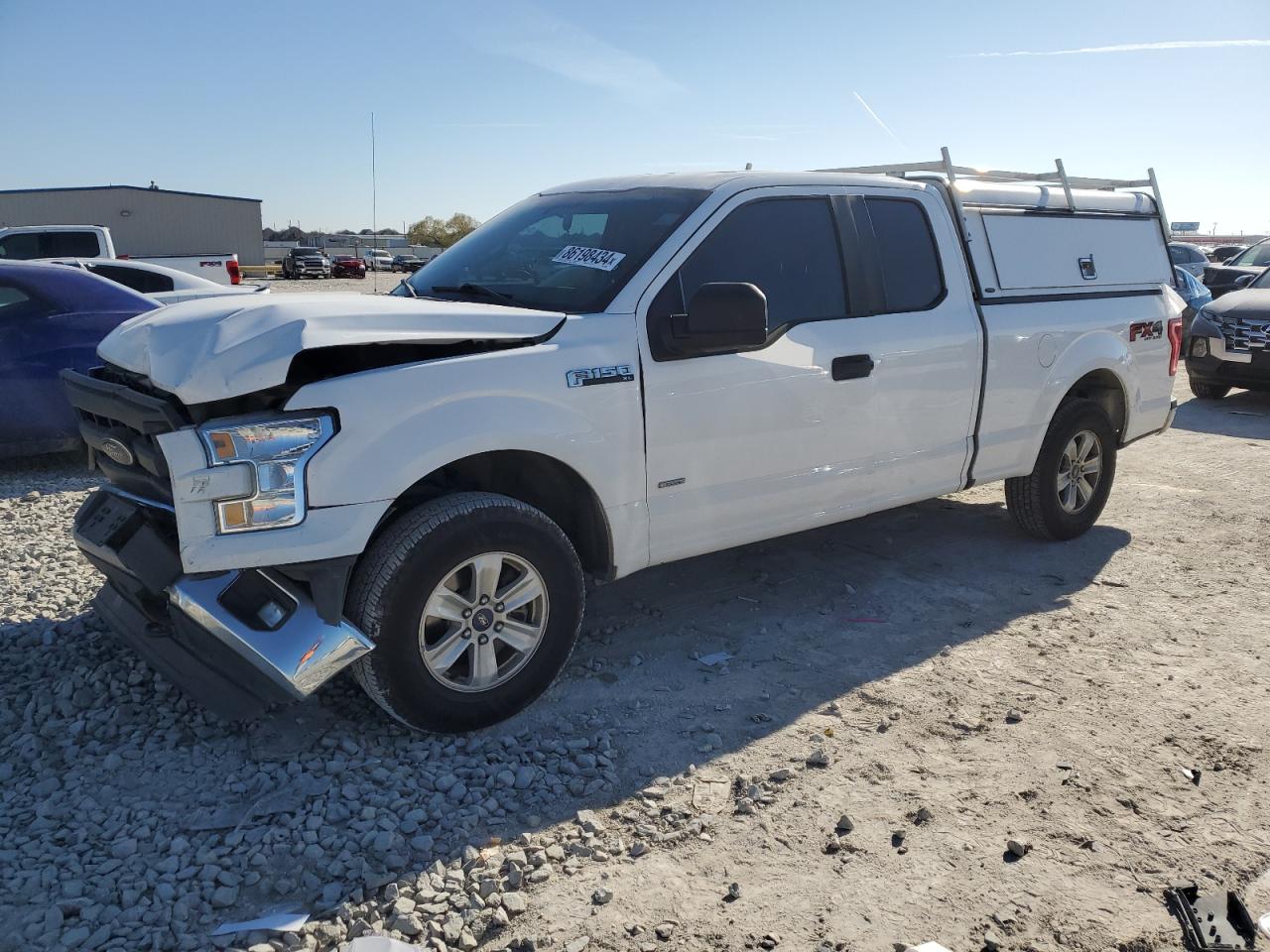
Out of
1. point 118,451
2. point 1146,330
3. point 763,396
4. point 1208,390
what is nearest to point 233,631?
point 118,451

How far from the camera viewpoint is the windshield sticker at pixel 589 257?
4113 millimetres

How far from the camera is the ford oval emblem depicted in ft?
11.6

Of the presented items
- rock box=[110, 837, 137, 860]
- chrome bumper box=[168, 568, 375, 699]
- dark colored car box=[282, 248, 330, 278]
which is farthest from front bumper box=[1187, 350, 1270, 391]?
dark colored car box=[282, 248, 330, 278]

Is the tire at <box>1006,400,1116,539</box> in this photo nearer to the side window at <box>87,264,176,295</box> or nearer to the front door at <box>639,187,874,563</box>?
the front door at <box>639,187,874,563</box>

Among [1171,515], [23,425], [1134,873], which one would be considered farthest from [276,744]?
[1171,515]

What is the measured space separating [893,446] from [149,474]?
125 inches

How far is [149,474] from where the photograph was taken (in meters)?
3.45

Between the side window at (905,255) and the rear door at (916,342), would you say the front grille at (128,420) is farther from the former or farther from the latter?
the side window at (905,255)

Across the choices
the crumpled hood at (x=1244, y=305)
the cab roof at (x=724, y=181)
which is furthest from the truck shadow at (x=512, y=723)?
the crumpled hood at (x=1244, y=305)

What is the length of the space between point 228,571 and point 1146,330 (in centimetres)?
539

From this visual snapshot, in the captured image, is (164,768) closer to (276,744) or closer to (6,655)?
(276,744)

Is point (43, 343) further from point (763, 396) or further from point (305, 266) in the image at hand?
point (305, 266)

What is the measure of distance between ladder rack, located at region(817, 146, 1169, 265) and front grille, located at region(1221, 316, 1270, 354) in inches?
212

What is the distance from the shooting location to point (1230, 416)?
1084cm
